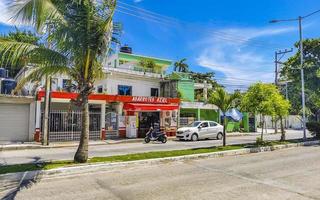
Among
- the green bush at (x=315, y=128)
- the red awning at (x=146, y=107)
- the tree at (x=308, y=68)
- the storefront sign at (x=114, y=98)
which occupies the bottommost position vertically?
the green bush at (x=315, y=128)

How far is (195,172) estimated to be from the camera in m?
10.8

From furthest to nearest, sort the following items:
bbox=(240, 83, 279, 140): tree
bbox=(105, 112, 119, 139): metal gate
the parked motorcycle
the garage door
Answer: bbox=(105, 112, 119, 139): metal gate < the parked motorcycle < the garage door < bbox=(240, 83, 279, 140): tree

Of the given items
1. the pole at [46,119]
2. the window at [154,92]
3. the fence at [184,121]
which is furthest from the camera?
the window at [154,92]

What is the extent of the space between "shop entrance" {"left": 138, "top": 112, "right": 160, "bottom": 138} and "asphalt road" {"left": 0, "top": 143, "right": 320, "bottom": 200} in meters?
15.7

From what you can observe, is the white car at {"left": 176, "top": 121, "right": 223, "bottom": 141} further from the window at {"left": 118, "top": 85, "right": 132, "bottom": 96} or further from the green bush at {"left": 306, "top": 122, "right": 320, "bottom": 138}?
the window at {"left": 118, "top": 85, "right": 132, "bottom": 96}

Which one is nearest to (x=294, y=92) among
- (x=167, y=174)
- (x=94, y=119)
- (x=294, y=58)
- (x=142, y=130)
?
(x=294, y=58)

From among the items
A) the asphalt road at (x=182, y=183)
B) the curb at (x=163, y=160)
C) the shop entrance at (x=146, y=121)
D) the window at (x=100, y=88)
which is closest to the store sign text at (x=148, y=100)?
the shop entrance at (x=146, y=121)

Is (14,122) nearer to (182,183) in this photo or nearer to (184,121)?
(184,121)

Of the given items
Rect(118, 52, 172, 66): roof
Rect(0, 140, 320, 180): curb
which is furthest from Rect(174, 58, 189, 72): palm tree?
Rect(0, 140, 320, 180): curb

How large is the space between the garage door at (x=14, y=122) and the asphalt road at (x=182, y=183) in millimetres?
14628

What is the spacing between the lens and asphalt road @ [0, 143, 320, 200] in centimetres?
776

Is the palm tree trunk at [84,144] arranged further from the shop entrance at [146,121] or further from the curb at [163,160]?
the shop entrance at [146,121]

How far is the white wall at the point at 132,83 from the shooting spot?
98.6 ft

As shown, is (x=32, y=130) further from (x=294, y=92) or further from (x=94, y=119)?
(x=294, y=92)
